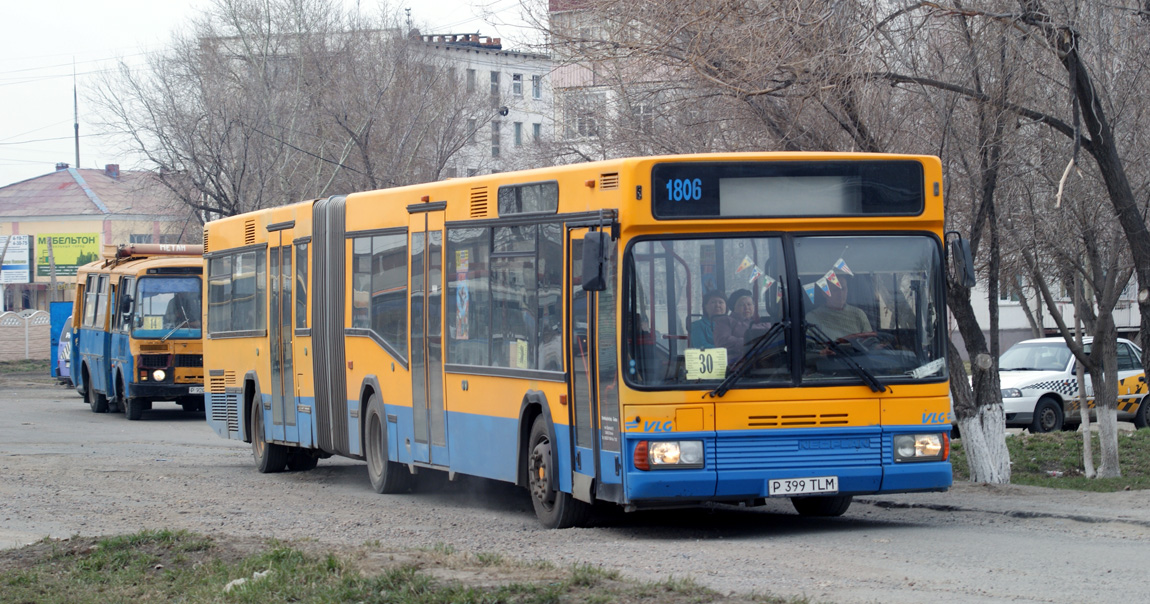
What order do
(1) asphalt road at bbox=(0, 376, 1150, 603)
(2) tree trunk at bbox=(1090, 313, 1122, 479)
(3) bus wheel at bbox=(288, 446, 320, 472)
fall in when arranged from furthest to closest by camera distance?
(3) bus wheel at bbox=(288, 446, 320, 472) → (2) tree trunk at bbox=(1090, 313, 1122, 479) → (1) asphalt road at bbox=(0, 376, 1150, 603)

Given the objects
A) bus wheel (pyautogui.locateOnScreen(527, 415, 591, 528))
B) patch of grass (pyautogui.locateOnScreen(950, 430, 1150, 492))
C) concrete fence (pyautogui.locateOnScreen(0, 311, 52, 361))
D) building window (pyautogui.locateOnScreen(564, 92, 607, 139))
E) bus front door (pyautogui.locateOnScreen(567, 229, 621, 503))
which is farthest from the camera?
concrete fence (pyautogui.locateOnScreen(0, 311, 52, 361))

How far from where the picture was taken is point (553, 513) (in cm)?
1058

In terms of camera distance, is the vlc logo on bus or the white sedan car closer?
the vlc logo on bus

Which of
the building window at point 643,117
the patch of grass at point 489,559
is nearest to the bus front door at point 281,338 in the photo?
the building window at point 643,117

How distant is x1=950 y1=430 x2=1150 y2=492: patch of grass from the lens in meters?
15.4

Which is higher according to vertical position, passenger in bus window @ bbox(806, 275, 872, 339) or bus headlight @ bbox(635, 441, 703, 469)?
passenger in bus window @ bbox(806, 275, 872, 339)

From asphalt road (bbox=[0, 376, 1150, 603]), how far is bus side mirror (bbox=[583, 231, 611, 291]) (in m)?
1.71

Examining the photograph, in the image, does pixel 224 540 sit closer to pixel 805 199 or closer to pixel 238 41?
pixel 805 199

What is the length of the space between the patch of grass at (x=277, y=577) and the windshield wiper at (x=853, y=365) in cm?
250

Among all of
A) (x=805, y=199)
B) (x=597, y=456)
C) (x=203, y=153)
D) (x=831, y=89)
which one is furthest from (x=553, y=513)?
(x=203, y=153)

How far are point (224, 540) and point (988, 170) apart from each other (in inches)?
331

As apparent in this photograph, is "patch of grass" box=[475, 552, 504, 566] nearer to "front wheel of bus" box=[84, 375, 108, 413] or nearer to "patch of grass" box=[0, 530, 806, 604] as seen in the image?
"patch of grass" box=[0, 530, 806, 604]

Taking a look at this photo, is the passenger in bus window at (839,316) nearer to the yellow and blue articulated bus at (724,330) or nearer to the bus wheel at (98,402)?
the yellow and blue articulated bus at (724,330)

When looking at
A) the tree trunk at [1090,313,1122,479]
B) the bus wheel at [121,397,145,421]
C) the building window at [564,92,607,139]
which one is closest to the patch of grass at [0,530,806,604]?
the tree trunk at [1090,313,1122,479]
